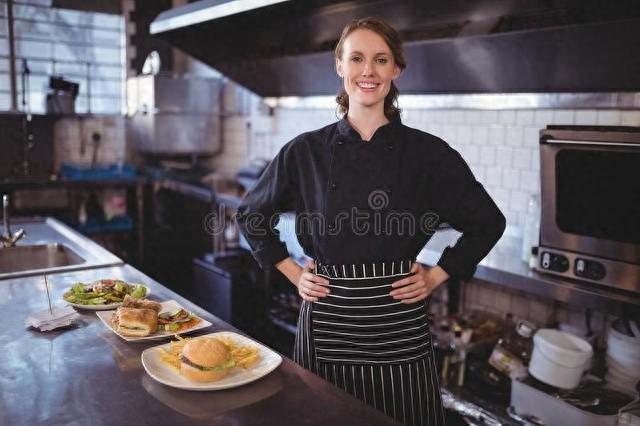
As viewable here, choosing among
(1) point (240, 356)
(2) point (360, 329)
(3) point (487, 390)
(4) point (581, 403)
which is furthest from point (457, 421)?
(1) point (240, 356)

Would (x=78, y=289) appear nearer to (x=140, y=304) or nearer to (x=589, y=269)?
(x=140, y=304)

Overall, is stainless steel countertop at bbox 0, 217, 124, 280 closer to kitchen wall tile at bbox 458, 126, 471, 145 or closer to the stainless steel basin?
the stainless steel basin

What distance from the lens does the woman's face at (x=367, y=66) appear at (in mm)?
1964

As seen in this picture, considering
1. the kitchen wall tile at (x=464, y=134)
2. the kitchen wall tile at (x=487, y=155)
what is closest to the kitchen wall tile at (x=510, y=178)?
the kitchen wall tile at (x=487, y=155)

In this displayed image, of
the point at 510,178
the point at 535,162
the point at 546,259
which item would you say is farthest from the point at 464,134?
the point at 546,259

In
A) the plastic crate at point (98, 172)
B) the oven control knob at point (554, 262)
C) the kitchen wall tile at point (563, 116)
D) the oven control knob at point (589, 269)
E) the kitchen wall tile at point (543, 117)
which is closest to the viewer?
the oven control knob at point (589, 269)

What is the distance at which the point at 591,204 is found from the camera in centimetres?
271

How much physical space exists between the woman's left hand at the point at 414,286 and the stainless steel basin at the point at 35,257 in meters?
1.84

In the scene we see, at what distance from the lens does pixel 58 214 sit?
6.45 metres

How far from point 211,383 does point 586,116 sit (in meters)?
2.56

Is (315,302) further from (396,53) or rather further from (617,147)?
(617,147)

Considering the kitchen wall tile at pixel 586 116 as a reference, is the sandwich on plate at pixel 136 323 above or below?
below

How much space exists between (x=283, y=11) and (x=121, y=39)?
3.75 metres

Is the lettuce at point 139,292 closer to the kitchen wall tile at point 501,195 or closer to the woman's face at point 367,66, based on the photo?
the woman's face at point 367,66
